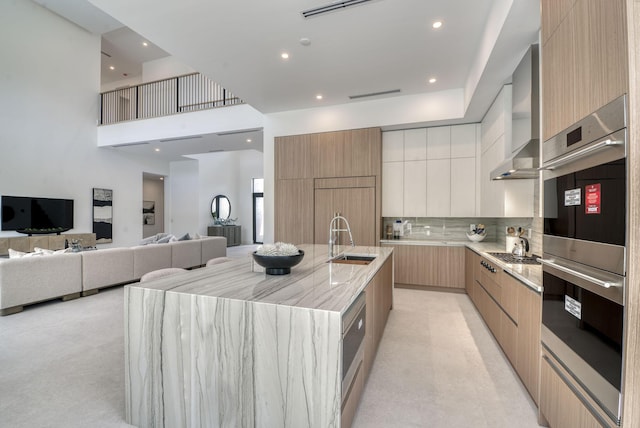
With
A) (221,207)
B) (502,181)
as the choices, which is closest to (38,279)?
(502,181)

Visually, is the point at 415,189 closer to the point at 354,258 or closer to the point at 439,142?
the point at 439,142

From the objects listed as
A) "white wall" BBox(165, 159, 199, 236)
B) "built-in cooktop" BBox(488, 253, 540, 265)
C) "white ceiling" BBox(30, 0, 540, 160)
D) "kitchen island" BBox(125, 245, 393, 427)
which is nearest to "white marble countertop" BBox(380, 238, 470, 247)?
"built-in cooktop" BBox(488, 253, 540, 265)

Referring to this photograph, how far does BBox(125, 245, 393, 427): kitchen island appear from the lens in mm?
1274

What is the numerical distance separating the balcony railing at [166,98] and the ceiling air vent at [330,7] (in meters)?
4.36

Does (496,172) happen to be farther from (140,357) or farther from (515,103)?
(140,357)

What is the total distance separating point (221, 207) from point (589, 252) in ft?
37.7

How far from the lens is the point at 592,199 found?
3.95 feet

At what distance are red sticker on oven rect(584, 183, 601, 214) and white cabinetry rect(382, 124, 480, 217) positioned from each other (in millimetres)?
3624

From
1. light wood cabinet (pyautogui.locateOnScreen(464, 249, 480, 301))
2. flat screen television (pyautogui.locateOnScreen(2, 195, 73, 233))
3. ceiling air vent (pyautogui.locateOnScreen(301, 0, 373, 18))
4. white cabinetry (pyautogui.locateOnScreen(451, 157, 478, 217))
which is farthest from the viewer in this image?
flat screen television (pyautogui.locateOnScreen(2, 195, 73, 233))

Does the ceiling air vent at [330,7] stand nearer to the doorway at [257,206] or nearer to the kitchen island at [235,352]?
the kitchen island at [235,352]

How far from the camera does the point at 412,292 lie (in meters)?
4.55

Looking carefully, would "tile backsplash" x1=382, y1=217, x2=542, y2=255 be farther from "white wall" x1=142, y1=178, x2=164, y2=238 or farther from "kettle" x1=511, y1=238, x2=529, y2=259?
"white wall" x1=142, y1=178, x2=164, y2=238

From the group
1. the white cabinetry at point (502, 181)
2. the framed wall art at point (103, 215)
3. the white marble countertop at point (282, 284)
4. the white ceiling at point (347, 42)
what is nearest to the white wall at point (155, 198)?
the framed wall art at point (103, 215)

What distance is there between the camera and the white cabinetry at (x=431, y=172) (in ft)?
15.3
